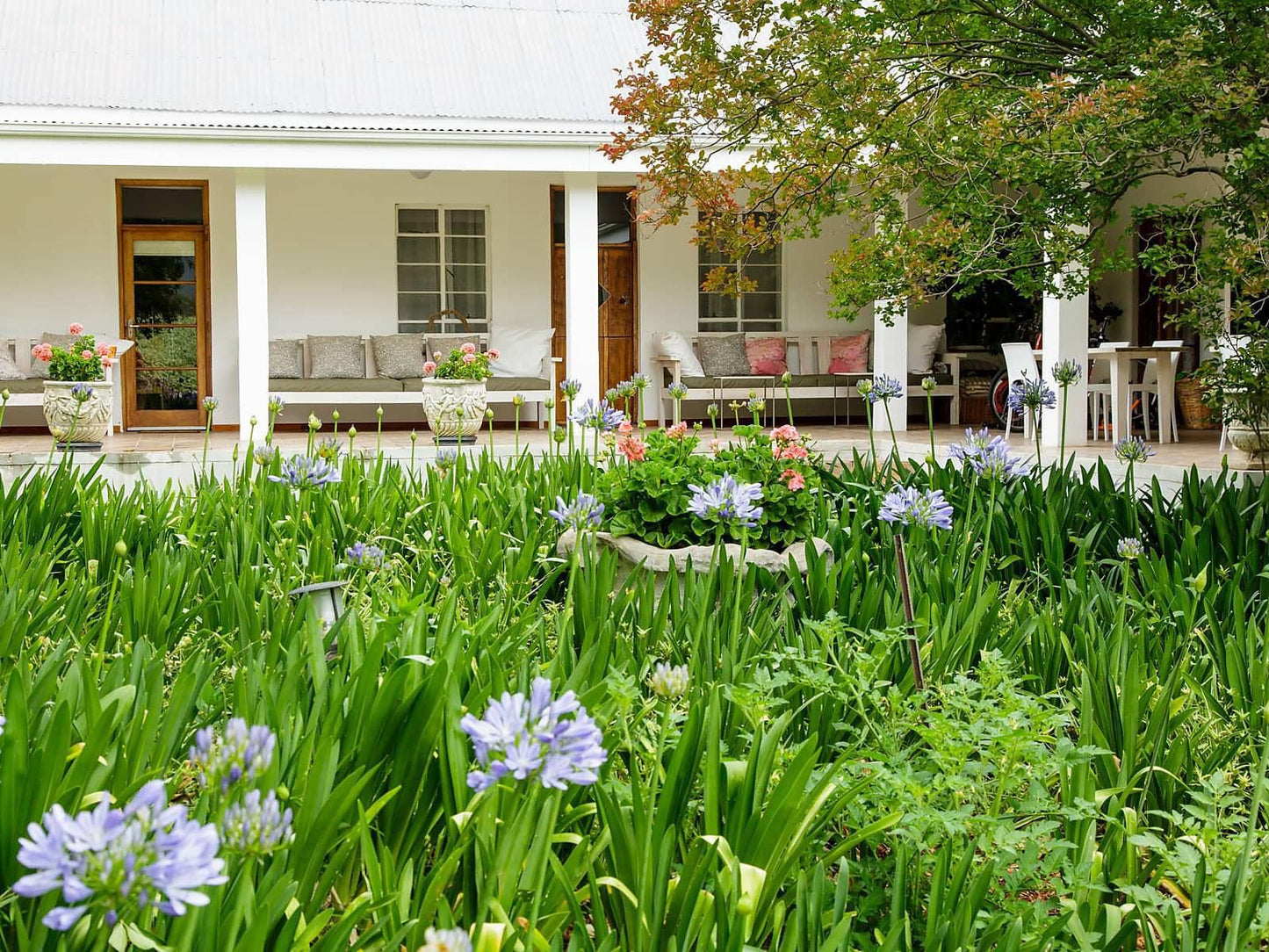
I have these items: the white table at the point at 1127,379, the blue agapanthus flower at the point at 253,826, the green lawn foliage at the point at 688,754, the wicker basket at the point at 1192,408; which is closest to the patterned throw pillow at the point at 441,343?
the white table at the point at 1127,379


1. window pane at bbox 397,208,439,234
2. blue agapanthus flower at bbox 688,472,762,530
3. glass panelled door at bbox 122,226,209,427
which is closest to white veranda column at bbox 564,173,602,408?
window pane at bbox 397,208,439,234

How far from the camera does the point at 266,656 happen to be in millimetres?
2334

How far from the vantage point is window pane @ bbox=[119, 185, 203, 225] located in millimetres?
12773

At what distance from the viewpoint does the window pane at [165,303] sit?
505 inches

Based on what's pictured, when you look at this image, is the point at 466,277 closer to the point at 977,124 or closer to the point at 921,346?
the point at 921,346

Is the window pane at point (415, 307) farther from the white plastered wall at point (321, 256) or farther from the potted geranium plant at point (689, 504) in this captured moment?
the potted geranium plant at point (689, 504)

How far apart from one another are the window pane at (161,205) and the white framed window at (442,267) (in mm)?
1953

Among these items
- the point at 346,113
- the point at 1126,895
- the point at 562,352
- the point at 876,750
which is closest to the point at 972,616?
the point at 876,750

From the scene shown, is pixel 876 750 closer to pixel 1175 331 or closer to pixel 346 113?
pixel 346 113

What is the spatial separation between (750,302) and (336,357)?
4400 millimetres

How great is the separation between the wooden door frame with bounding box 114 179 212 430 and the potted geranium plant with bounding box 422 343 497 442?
3.26 m

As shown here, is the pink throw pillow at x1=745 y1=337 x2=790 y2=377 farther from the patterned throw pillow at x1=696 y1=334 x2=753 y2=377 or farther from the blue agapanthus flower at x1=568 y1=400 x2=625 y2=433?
the blue agapanthus flower at x1=568 y1=400 x2=625 y2=433

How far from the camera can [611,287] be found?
1398cm

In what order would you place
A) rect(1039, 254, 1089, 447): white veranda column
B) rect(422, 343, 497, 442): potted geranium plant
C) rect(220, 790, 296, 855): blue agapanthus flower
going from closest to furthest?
1. rect(220, 790, 296, 855): blue agapanthus flower
2. rect(422, 343, 497, 442): potted geranium plant
3. rect(1039, 254, 1089, 447): white veranda column
